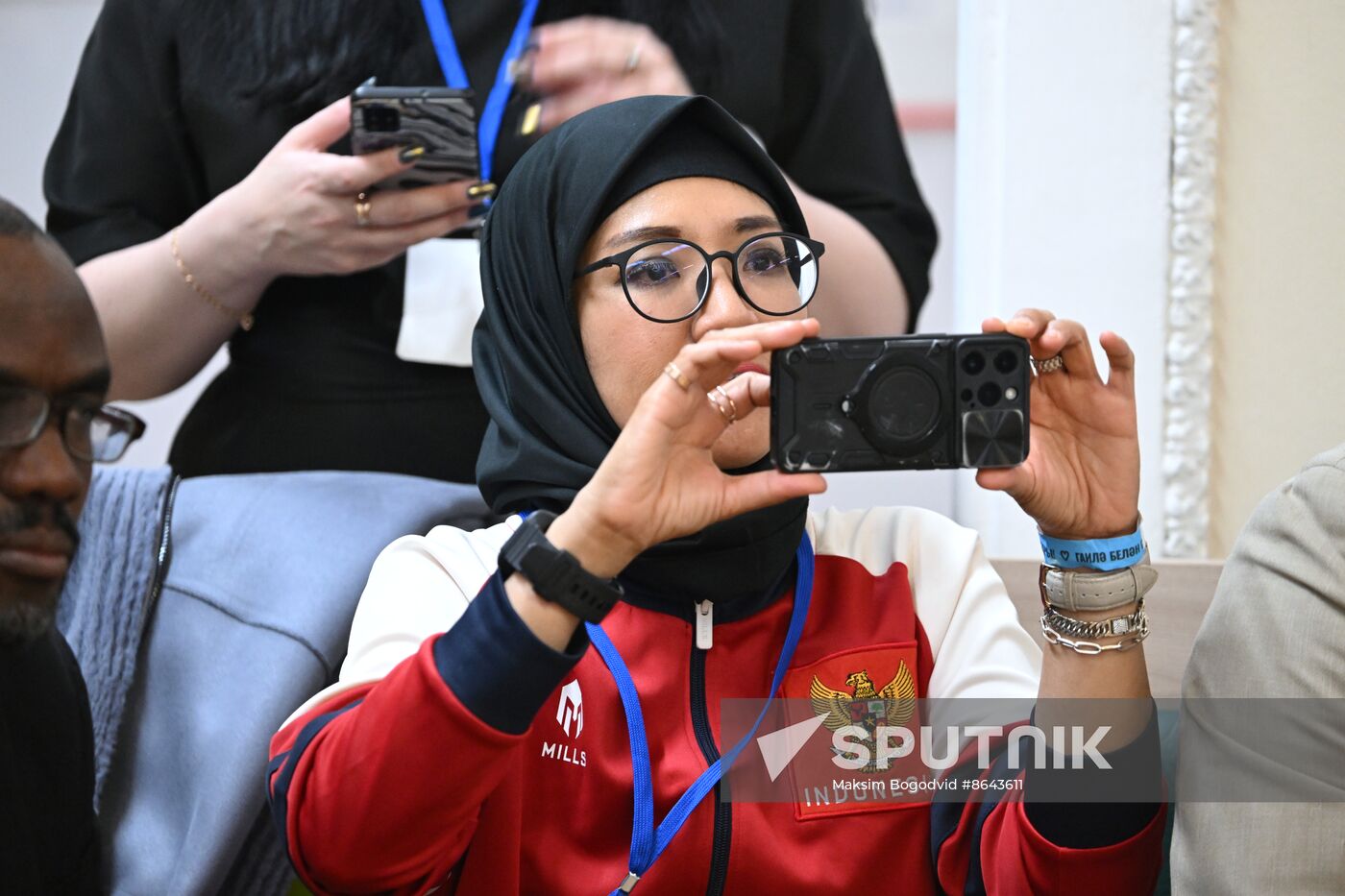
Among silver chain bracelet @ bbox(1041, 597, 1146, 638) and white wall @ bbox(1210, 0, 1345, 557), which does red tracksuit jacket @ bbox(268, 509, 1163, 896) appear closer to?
silver chain bracelet @ bbox(1041, 597, 1146, 638)

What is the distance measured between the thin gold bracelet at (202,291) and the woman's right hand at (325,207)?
7cm

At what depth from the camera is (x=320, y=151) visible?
1.67 m

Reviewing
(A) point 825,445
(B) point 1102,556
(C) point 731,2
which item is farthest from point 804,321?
(C) point 731,2

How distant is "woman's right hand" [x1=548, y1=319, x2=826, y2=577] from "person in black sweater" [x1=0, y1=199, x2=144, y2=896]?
0.49 metres

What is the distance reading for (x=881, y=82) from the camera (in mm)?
1979

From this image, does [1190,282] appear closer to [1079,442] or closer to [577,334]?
[1079,442]

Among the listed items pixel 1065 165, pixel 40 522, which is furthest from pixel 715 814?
pixel 1065 165

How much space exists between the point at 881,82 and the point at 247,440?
1.00 meters

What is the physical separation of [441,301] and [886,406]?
852 mm

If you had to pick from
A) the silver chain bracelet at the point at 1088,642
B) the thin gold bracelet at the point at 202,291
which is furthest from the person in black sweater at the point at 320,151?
the silver chain bracelet at the point at 1088,642

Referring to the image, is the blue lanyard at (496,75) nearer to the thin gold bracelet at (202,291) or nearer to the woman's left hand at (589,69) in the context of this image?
the woman's left hand at (589,69)

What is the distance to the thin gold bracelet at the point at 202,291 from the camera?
1706 millimetres

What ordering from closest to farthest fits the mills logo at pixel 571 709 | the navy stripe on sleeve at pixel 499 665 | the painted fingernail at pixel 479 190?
the navy stripe on sleeve at pixel 499 665 < the mills logo at pixel 571 709 < the painted fingernail at pixel 479 190

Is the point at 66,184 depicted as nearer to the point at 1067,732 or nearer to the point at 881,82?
the point at 881,82
